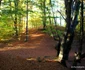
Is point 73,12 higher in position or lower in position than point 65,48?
higher

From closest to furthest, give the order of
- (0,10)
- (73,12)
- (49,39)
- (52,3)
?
(73,12) → (0,10) → (52,3) → (49,39)

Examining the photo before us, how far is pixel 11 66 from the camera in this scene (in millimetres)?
11703

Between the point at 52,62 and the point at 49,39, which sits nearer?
the point at 52,62

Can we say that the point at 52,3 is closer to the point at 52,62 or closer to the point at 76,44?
the point at 52,62

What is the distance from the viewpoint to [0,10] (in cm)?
1532

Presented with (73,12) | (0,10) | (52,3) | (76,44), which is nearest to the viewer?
(73,12)

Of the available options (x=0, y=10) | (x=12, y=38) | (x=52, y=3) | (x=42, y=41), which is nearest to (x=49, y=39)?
(x=42, y=41)

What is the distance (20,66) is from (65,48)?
3.48 m

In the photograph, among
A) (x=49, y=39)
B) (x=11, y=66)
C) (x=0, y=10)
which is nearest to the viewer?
(x=11, y=66)

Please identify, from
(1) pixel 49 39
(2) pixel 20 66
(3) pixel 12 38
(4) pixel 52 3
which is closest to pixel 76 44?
(1) pixel 49 39

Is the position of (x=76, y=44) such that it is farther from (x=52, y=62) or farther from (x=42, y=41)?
(x=52, y=62)

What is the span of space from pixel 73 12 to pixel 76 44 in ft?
57.9

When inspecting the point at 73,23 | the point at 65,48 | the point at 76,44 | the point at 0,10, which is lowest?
the point at 76,44

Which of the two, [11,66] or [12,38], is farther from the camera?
[12,38]
